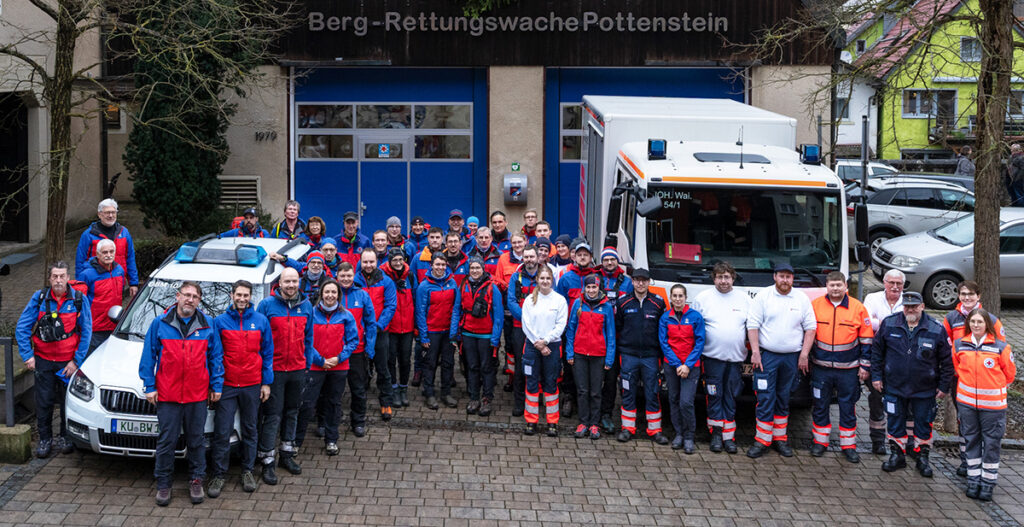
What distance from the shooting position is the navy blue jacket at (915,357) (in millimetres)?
9312

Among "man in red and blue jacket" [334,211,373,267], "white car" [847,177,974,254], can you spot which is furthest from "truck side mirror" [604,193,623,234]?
"white car" [847,177,974,254]

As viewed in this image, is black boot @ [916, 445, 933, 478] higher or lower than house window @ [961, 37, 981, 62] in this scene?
lower

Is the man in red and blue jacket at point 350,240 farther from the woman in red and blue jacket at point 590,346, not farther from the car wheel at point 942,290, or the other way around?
the car wheel at point 942,290

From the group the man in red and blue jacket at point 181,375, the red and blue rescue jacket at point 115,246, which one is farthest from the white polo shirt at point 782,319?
the red and blue rescue jacket at point 115,246

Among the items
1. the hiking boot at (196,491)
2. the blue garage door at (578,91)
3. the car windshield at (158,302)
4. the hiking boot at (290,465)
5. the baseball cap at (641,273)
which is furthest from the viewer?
the blue garage door at (578,91)

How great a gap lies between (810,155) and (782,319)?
2.45 m

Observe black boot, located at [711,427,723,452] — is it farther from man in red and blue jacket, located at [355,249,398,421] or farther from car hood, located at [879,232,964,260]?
car hood, located at [879,232,964,260]

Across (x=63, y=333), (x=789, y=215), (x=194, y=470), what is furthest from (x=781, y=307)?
(x=63, y=333)

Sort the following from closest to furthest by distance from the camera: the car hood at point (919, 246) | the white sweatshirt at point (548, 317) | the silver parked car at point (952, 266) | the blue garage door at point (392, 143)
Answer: the white sweatshirt at point (548, 317) → the silver parked car at point (952, 266) → the car hood at point (919, 246) → the blue garage door at point (392, 143)

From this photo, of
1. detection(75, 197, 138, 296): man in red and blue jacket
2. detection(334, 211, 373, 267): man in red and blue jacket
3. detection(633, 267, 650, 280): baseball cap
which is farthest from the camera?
detection(334, 211, 373, 267): man in red and blue jacket

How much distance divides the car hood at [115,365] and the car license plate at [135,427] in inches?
9.3

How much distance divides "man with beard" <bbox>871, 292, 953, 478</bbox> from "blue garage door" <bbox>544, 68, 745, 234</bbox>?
452 inches

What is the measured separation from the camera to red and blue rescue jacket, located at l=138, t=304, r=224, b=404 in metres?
8.06

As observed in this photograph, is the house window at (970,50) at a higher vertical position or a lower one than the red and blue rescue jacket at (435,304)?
higher
